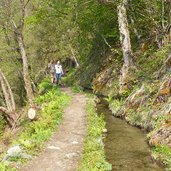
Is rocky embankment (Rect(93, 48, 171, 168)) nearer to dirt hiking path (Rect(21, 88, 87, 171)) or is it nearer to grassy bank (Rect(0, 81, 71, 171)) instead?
dirt hiking path (Rect(21, 88, 87, 171))

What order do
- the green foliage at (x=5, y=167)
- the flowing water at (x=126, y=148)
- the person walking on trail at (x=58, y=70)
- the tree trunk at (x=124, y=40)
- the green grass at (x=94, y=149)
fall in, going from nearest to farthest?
1. the green foliage at (x=5, y=167)
2. the green grass at (x=94, y=149)
3. the flowing water at (x=126, y=148)
4. the tree trunk at (x=124, y=40)
5. the person walking on trail at (x=58, y=70)

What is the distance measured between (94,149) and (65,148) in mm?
1258

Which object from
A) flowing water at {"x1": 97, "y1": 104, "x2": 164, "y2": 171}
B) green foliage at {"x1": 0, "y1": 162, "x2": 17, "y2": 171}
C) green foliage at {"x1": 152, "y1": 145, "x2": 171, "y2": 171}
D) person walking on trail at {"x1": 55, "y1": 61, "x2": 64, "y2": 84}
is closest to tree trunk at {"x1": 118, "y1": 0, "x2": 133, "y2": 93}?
flowing water at {"x1": 97, "y1": 104, "x2": 164, "y2": 171}

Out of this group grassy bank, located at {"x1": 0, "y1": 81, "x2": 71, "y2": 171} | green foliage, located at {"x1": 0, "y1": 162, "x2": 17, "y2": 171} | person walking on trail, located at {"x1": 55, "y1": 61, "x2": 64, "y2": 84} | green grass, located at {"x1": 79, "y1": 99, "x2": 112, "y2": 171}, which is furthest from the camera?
person walking on trail, located at {"x1": 55, "y1": 61, "x2": 64, "y2": 84}

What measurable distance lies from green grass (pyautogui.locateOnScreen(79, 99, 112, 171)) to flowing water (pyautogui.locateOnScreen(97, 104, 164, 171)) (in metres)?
0.33

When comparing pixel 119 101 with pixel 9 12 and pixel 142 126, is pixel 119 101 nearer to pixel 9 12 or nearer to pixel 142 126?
pixel 142 126

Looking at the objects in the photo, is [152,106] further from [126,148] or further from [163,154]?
[163,154]

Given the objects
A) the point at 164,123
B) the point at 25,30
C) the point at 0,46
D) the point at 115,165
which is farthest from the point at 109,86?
the point at 25,30

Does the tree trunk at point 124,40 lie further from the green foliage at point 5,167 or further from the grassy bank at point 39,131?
the green foliage at point 5,167

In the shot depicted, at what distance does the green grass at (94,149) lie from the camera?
12.8 metres

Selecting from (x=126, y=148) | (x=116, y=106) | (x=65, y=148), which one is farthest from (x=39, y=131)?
(x=116, y=106)

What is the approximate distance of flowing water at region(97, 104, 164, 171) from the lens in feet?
43.0

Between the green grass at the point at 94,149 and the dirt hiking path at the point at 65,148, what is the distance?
26 centimetres

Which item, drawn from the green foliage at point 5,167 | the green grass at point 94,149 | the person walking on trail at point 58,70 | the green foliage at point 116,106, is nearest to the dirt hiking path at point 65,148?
the green grass at point 94,149
